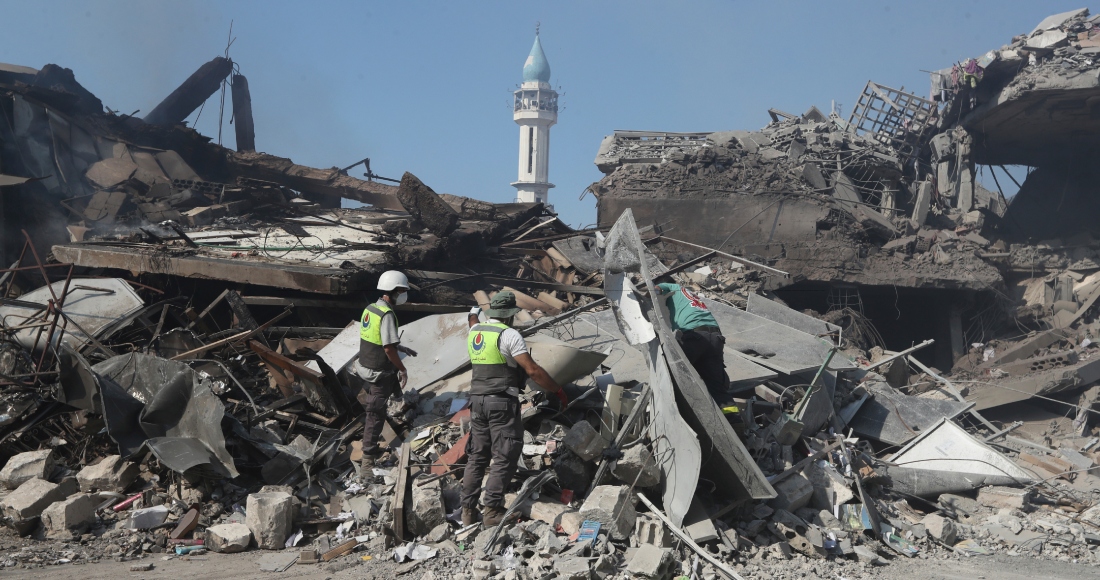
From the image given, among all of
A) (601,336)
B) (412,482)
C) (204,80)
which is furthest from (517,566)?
(204,80)

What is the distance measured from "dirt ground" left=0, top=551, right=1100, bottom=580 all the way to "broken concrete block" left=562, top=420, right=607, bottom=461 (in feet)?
3.72

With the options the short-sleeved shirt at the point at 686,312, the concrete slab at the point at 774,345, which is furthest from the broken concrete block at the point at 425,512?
the concrete slab at the point at 774,345

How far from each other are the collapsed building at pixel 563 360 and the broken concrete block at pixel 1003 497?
0.03m

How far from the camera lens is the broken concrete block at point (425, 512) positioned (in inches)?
180

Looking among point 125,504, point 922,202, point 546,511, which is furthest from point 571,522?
point 922,202

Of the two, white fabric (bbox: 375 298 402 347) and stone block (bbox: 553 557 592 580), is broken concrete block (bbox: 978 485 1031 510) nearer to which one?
stone block (bbox: 553 557 592 580)

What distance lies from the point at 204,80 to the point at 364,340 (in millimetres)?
14859

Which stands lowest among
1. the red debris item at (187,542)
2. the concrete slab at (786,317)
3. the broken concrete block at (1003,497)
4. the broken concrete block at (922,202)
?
the broken concrete block at (1003,497)

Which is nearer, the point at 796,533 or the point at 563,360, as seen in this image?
the point at 796,533

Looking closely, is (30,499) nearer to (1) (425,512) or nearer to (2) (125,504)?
(2) (125,504)

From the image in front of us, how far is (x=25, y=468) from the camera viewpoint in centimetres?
522

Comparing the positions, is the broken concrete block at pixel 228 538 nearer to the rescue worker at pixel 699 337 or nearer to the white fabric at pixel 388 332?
the white fabric at pixel 388 332

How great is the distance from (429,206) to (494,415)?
17.9ft

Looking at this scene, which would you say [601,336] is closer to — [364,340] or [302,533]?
[364,340]
